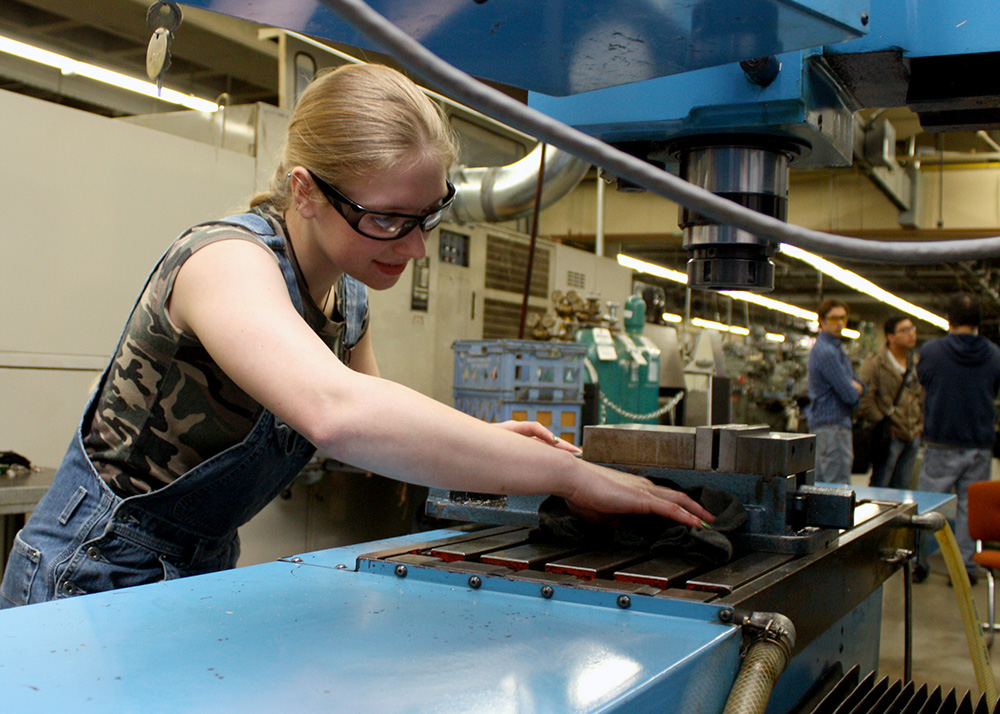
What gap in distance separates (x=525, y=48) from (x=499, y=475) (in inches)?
17.1

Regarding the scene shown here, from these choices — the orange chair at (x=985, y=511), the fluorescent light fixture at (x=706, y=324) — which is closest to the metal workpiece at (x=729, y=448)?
the orange chair at (x=985, y=511)

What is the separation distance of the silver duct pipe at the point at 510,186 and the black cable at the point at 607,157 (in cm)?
294

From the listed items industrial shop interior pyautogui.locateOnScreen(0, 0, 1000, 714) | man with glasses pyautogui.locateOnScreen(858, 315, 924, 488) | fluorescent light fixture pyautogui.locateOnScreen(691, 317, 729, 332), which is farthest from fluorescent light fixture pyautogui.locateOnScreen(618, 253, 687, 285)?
industrial shop interior pyautogui.locateOnScreen(0, 0, 1000, 714)

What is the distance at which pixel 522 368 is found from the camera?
347 cm

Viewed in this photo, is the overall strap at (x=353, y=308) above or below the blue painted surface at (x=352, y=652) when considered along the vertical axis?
above

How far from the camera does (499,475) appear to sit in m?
0.77

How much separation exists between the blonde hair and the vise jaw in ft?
1.42

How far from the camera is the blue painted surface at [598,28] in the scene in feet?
2.42

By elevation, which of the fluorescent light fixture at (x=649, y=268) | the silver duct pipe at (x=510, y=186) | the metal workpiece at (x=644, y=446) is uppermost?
the fluorescent light fixture at (x=649, y=268)

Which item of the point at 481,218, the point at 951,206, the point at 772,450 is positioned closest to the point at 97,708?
the point at 772,450

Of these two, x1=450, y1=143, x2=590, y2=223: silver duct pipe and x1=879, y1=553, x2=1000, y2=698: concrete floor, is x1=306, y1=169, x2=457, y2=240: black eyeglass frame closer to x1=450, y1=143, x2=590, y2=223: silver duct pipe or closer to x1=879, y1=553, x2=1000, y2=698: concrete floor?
x1=879, y1=553, x2=1000, y2=698: concrete floor

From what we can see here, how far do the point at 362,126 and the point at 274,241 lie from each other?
16 centimetres

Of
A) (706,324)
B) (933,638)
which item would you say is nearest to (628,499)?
(933,638)

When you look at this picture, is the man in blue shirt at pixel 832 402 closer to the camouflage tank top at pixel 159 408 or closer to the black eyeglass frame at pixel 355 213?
the black eyeglass frame at pixel 355 213
